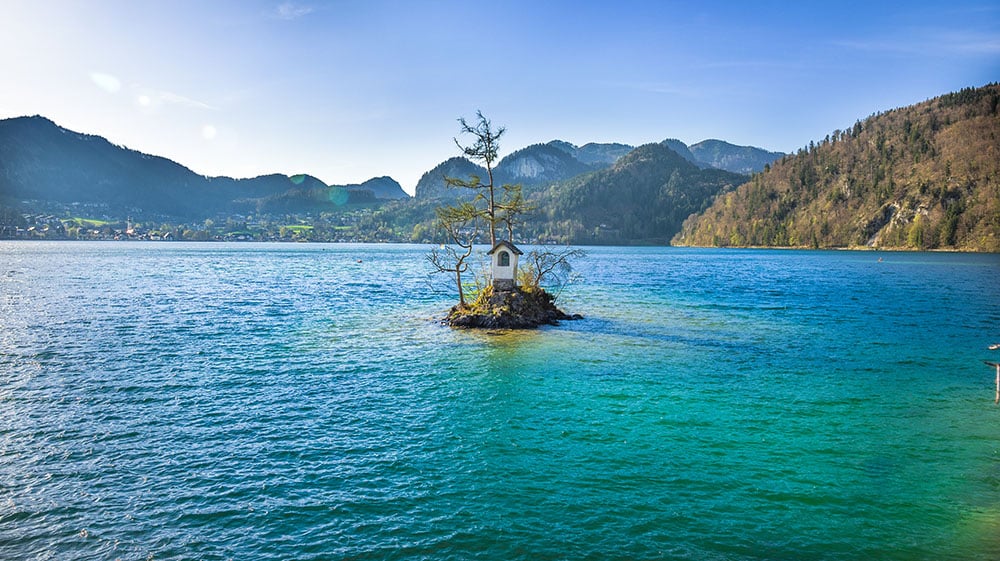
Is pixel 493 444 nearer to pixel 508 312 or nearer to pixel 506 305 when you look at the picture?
pixel 508 312

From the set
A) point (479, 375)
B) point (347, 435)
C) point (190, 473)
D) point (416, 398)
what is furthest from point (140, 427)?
point (479, 375)

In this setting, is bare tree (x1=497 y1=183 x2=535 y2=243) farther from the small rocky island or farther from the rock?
the rock

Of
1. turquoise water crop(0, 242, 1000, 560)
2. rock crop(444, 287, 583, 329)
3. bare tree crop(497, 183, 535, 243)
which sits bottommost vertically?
turquoise water crop(0, 242, 1000, 560)

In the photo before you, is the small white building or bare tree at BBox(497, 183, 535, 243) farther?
Result: bare tree at BBox(497, 183, 535, 243)

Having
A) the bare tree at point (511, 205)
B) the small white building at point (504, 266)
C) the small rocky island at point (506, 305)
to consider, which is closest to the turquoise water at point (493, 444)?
the small rocky island at point (506, 305)

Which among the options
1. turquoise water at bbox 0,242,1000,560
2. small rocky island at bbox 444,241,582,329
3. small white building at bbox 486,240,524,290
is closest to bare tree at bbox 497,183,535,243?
small white building at bbox 486,240,524,290

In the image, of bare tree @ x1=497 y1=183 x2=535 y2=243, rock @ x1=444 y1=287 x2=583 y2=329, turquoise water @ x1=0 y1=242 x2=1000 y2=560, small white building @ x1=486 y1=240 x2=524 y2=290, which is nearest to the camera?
turquoise water @ x1=0 y1=242 x2=1000 y2=560

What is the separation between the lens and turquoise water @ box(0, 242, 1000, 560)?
35.0 ft

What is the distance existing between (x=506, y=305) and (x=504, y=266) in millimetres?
3242

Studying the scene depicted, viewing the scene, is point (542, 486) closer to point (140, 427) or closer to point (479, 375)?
point (479, 375)

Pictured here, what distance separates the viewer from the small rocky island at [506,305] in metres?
37.5

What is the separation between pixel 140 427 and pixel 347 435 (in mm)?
6527

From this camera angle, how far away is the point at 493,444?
1574 cm

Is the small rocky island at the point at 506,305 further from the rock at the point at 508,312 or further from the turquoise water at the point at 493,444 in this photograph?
the turquoise water at the point at 493,444
